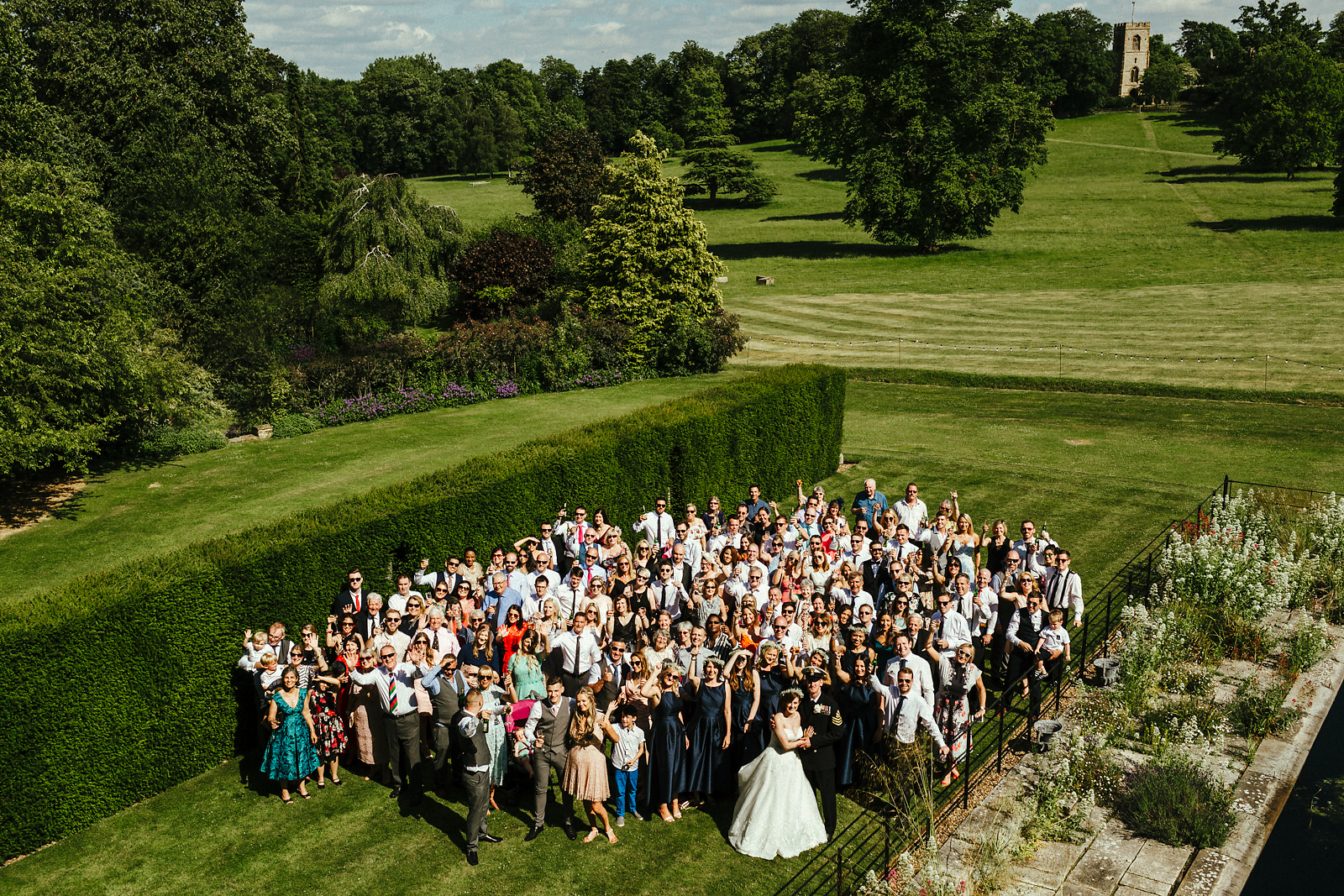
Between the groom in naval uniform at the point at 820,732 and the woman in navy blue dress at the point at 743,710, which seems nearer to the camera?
the groom in naval uniform at the point at 820,732

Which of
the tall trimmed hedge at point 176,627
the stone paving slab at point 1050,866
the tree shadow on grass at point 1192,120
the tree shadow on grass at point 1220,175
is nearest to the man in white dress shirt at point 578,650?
the tall trimmed hedge at point 176,627

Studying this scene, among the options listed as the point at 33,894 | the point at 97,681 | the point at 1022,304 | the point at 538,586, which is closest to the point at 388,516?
the point at 538,586

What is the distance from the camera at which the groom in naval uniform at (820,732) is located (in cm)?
891

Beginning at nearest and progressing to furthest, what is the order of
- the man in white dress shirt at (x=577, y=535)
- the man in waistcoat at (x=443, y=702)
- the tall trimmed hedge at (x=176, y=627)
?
the tall trimmed hedge at (x=176, y=627)
the man in waistcoat at (x=443, y=702)
the man in white dress shirt at (x=577, y=535)

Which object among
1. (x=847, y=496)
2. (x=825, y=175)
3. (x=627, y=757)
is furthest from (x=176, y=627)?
(x=825, y=175)

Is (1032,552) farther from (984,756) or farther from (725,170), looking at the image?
(725,170)

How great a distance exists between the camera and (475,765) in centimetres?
905

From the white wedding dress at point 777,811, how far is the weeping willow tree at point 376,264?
27400 millimetres

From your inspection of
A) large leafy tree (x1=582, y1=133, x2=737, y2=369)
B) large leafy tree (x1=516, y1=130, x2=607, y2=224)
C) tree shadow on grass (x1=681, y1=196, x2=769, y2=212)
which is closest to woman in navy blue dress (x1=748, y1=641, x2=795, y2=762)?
large leafy tree (x1=582, y1=133, x2=737, y2=369)

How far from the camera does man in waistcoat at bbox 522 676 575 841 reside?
938cm

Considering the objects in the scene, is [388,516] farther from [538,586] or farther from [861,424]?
[861,424]

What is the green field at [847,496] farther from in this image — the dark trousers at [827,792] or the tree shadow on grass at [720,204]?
the tree shadow on grass at [720,204]

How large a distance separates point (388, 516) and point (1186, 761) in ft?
34.0

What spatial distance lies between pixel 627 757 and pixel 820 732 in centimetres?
194
